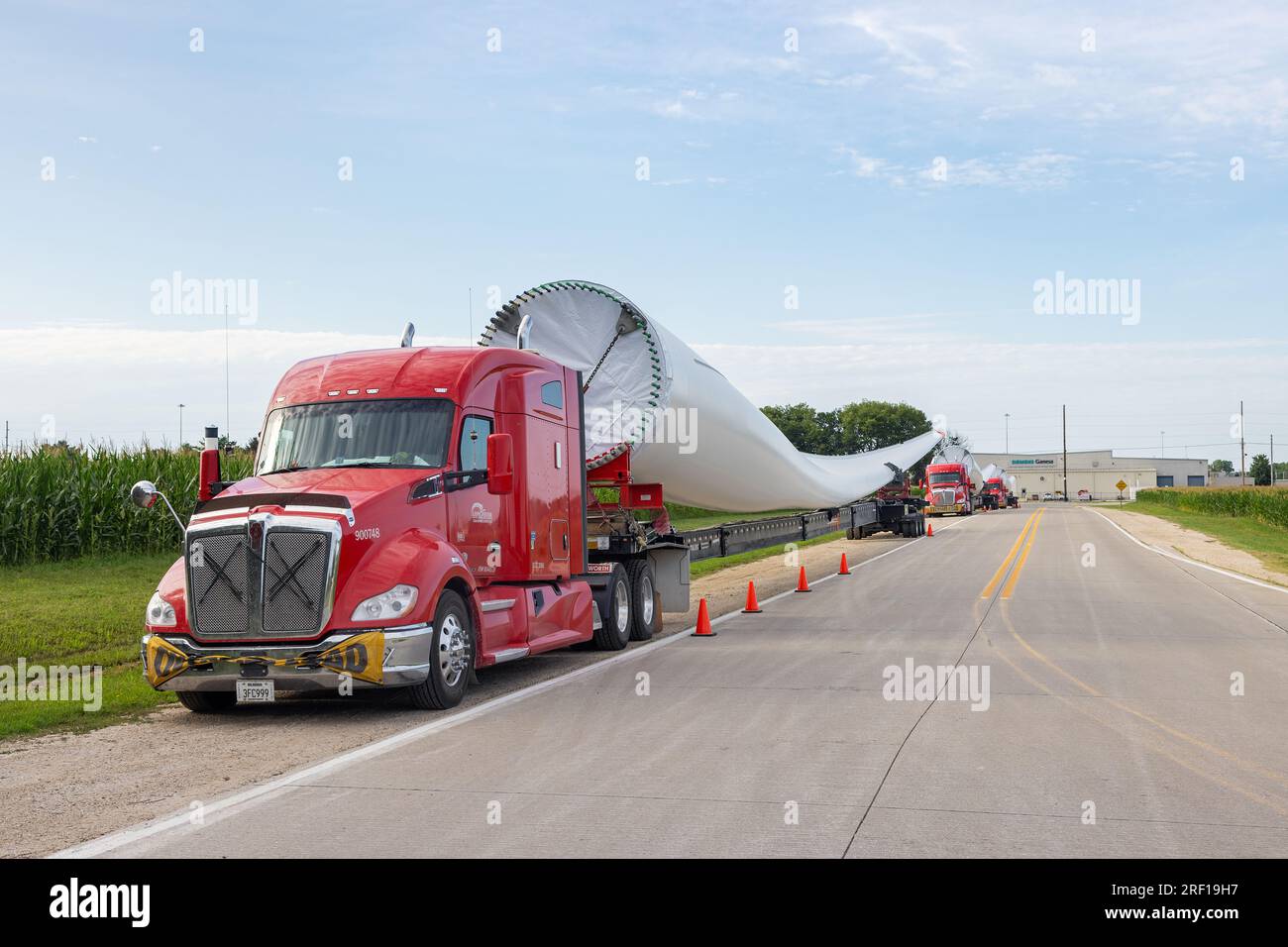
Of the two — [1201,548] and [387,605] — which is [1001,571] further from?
[387,605]

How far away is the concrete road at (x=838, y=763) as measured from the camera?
615 centimetres

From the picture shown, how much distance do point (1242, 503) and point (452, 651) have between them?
6920cm

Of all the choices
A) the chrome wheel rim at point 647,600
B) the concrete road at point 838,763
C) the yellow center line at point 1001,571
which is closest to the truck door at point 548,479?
the concrete road at point 838,763

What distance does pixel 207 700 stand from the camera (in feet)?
34.9

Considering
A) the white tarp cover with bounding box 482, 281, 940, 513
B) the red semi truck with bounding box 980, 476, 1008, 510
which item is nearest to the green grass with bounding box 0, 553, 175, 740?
the white tarp cover with bounding box 482, 281, 940, 513

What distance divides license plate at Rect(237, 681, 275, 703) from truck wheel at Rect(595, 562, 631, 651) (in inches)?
213

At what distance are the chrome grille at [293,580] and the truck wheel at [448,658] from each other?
1053 mm

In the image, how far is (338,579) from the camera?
9719 millimetres

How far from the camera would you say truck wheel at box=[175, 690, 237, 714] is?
34.6ft

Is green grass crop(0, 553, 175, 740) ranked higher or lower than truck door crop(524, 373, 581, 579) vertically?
lower

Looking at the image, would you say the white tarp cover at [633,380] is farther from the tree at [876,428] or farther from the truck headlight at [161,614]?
the tree at [876,428]

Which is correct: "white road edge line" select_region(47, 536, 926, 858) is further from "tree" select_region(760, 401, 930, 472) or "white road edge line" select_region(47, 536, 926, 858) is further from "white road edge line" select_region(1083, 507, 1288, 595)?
"tree" select_region(760, 401, 930, 472)

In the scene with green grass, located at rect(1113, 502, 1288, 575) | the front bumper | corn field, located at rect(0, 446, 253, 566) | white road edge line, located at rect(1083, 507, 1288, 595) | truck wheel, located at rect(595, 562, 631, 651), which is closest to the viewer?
the front bumper
